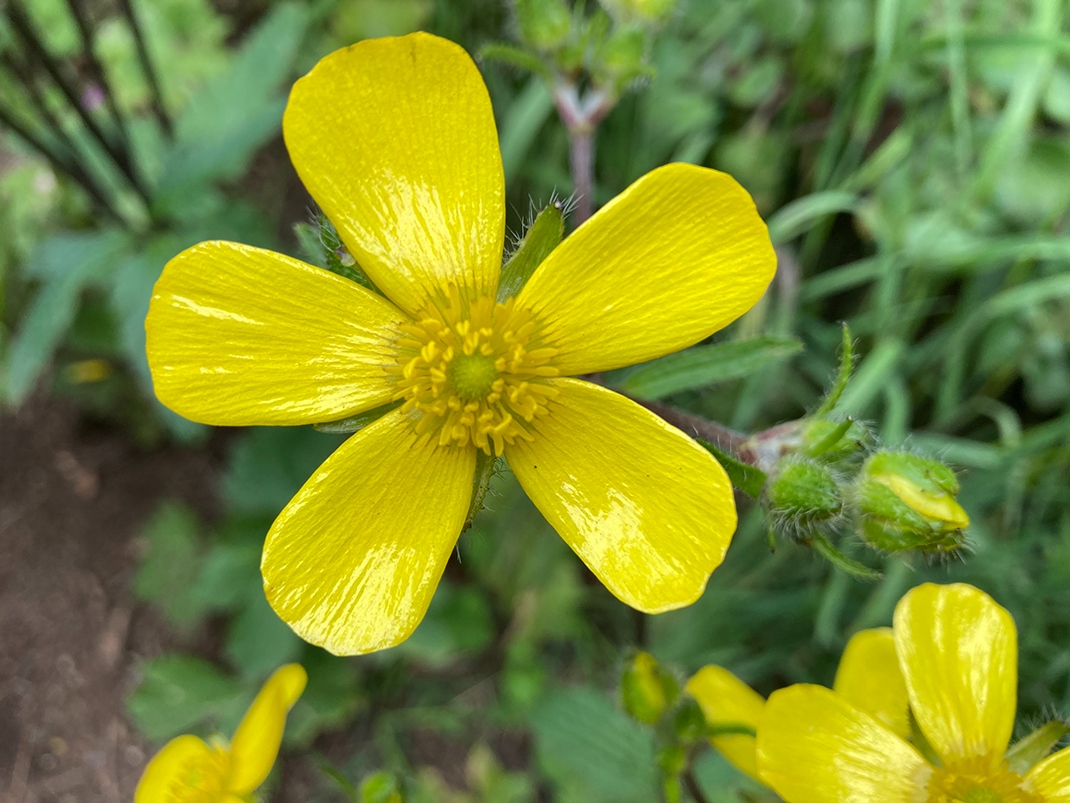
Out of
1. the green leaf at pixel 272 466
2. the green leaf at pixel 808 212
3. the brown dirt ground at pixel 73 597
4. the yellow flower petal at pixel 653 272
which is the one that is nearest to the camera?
the yellow flower petal at pixel 653 272

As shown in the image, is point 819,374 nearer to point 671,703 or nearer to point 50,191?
point 671,703

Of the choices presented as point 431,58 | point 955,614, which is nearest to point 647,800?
point 955,614

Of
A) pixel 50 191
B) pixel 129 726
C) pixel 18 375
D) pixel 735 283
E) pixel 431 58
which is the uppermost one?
pixel 431 58

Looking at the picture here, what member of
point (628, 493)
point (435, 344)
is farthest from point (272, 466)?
point (628, 493)

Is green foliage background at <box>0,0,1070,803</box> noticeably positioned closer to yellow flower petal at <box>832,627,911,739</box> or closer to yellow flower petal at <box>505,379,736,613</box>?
yellow flower petal at <box>832,627,911,739</box>

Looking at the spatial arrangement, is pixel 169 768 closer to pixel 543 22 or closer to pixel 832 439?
pixel 832 439

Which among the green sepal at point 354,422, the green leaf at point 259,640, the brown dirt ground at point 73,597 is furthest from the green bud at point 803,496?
the brown dirt ground at point 73,597

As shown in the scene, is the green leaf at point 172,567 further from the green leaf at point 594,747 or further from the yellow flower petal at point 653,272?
the yellow flower petal at point 653,272
